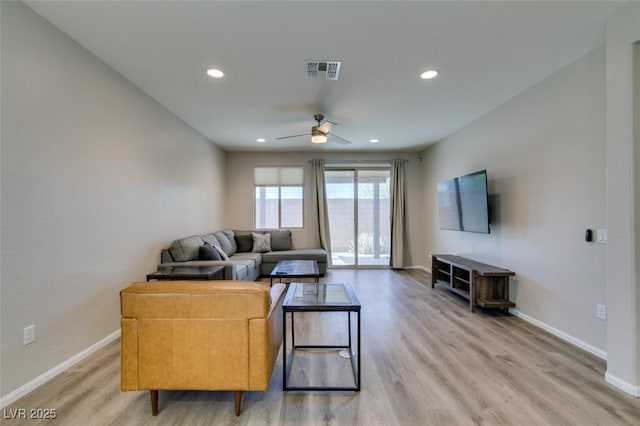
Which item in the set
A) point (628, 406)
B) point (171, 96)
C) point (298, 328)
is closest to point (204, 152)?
point (171, 96)

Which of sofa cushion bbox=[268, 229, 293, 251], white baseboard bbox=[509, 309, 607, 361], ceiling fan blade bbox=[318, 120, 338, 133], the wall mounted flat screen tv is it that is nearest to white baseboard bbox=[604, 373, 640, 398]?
white baseboard bbox=[509, 309, 607, 361]

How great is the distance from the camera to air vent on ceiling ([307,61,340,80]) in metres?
2.61

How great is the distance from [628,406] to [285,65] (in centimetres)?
369

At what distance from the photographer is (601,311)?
2424 millimetres

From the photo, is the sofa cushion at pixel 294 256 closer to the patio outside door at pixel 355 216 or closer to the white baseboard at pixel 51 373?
the patio outside door at pixel 355 216

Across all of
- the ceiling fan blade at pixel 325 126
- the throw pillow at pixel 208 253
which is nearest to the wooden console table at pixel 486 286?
the ceiling fan blade at pixel 325 126

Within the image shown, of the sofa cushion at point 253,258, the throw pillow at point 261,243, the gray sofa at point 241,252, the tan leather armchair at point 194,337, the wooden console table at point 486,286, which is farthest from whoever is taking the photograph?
the throw pillow at point 261,243

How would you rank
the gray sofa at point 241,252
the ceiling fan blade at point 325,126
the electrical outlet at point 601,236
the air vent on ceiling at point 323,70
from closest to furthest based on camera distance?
the electrical outlet at point 601,236
the air vent on ceiling at point 323,70
the gray sofa at point 241,252
the ceiling fan blade at point 325,126

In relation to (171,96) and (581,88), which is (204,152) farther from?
(581,88)

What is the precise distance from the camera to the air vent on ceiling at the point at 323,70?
2.61 metres

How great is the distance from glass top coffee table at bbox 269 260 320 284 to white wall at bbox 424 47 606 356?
2499 mm

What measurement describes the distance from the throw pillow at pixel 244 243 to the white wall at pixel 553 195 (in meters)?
4.27

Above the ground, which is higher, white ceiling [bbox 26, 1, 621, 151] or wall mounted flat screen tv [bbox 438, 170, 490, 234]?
white ceiling [bbox 26, 1, 621, 151]

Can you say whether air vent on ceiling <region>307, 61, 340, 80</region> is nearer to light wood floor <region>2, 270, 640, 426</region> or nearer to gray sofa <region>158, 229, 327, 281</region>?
gray sofa <region>158, 229, 327, 281</region>
